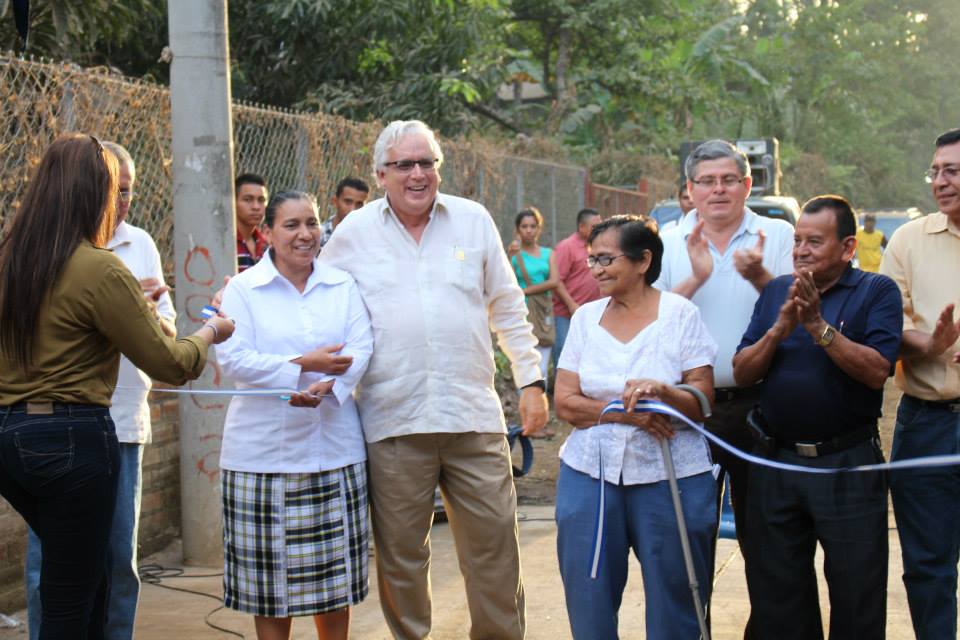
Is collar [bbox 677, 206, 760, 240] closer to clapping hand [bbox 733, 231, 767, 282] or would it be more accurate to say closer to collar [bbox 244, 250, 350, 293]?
clapping hand [bbox 733, 231, 767, 282]

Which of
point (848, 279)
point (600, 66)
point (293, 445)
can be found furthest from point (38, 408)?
point (600, 66)

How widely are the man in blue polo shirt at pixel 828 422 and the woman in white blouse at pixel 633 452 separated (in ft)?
0.80

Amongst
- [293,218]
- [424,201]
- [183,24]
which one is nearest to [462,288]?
[424,201]

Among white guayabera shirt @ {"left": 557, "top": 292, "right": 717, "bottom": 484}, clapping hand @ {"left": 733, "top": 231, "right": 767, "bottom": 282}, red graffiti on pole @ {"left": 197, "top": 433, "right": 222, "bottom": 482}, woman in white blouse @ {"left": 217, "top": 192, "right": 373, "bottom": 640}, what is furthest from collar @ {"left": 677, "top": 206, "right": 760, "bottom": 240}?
red graffiti on pole @ {"left": 197, "top": 433, "right": 222, "bottom": 482}

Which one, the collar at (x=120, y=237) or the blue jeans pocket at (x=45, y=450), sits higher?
the collar at (x=120, y=237)

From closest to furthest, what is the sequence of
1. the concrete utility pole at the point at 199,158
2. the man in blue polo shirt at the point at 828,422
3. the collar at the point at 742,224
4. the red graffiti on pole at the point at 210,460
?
the man in blue polo shirt at the point at 828,422 < the collar at the point at 742,224 < the concrete utility pole at the point at 199,158 < the red graffiti on pole at the point at 210,460

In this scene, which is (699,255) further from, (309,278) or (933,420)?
(309,278)

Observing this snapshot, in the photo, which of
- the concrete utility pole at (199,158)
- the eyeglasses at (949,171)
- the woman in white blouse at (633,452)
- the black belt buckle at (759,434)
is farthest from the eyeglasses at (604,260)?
the concrete utility pole at (199,158)

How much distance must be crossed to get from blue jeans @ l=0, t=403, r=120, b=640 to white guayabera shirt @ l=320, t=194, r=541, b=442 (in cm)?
129

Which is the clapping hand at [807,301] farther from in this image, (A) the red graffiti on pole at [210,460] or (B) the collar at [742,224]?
(A) the red graffiti on pole at [210,460]

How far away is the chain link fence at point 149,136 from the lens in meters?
6.07

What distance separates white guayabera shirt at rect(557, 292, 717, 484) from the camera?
14.3 feet

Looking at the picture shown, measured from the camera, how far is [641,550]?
172 inches

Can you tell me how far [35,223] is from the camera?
12.5 ft
